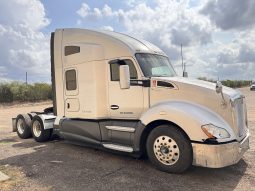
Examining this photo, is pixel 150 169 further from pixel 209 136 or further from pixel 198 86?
pixel 198 86

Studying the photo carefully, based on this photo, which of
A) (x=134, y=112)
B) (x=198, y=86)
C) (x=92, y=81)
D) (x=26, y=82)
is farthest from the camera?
(x=26, y=82)

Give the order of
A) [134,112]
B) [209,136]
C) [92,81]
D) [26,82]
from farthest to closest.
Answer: [26,82], [92,81], [134,112], [209,136]

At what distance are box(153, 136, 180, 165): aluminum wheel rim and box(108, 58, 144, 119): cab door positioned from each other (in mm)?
939

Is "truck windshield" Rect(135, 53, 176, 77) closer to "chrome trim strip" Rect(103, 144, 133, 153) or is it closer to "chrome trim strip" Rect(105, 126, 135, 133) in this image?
"chrome trim strip" Rect(105, 126, 135, 133)

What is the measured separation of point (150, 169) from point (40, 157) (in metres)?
2.95

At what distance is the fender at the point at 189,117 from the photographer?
19.6 feet

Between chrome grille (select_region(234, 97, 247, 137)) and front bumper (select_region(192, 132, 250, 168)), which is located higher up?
chrome grille (select_region(234, 97, 247, 137))

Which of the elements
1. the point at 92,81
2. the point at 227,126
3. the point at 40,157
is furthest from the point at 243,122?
the point at 40,157

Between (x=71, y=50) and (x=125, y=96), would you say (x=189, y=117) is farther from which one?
(x=71, y=50)

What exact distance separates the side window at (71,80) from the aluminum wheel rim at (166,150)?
123 inches

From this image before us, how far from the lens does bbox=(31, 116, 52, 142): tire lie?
9.96 meters

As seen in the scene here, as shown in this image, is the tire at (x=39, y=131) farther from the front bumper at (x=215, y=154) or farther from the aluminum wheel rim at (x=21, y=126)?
the front bumper at (x=215, y=154)

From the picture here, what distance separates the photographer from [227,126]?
614cm

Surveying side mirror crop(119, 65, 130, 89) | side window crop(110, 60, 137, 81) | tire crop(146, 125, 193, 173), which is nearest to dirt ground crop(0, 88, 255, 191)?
tire crop(146, 125, 193, 173)
